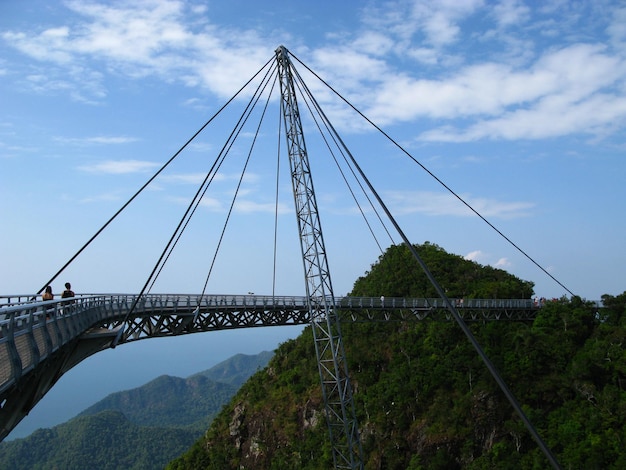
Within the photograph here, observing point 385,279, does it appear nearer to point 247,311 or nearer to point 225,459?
point 225,459

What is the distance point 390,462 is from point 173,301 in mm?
32331

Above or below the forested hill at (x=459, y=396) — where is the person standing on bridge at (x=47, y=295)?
above

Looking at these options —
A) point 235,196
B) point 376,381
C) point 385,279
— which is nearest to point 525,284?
point 385,279

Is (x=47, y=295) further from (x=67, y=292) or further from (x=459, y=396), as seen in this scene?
(x=459, y=396)

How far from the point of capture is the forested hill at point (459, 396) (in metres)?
47.4

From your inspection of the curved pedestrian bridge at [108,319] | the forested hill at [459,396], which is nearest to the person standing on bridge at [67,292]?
the curved pedestrian bridge at [108,319]

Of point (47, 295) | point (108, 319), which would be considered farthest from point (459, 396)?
point (47, 295)

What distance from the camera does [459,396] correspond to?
179ft

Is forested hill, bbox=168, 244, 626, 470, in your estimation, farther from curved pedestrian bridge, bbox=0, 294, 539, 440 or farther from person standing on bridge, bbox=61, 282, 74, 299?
person standing on bridge, bbox=61, 282, 74, 299

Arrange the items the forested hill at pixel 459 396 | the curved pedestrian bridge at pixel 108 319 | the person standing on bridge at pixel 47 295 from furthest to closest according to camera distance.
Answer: the forested hill at pixel 459 396 < the person standing on bridge at pixel 47 295 < the curved pedestrian bridge at pixel 108 319

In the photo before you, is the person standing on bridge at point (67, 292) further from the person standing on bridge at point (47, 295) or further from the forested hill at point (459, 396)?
the forested hill at point (459, 396)

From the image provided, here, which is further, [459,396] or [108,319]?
[459,396]

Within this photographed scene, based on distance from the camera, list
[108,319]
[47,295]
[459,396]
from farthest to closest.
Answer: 1. [459,396]
2. [108,319]
3. [47,295]

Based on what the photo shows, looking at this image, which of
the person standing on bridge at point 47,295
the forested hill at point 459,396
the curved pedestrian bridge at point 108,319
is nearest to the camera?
the curved pedestrian bridge at point 108,319
